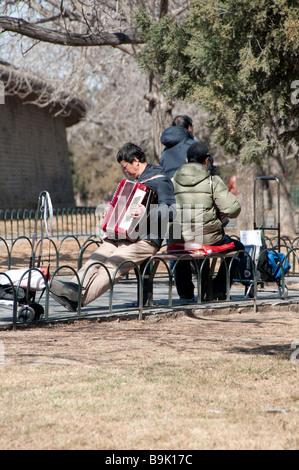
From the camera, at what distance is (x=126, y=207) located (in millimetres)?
6918

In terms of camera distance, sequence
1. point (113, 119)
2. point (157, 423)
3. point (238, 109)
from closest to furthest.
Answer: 1. point (157, 423)
2. point (238, 109)
3. point (113, 119)

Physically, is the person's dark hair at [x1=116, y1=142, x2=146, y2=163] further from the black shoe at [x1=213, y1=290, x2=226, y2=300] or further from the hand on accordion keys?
the black shoe at [x1=213, y1=290, x2=226, y2=300]

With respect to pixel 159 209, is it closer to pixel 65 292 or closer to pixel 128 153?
pixel 128 153

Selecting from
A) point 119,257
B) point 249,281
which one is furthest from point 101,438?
point 249,281

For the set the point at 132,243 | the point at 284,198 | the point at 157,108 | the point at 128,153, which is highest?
the point at 157,108

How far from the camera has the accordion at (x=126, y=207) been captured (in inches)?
271

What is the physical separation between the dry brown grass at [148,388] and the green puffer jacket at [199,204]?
118cm

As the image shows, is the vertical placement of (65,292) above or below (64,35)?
below

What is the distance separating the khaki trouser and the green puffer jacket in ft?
1.60

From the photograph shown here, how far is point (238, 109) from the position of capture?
1024cm

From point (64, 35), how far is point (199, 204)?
7199 mm

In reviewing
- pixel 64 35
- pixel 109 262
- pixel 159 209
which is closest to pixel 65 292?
pixel 109 262
